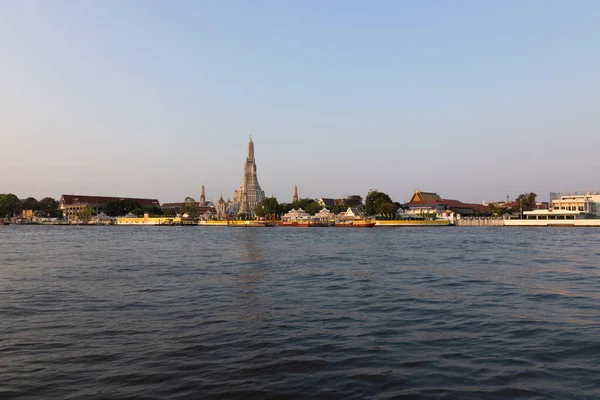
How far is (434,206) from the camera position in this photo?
13600 centimetres

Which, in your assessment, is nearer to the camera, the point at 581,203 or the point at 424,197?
the point at 581,203

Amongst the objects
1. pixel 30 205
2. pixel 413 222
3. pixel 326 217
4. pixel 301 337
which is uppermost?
pixel 30 205

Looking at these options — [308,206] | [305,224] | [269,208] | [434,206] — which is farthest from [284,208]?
[434,206]

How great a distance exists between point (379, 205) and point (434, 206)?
31128 millimetres

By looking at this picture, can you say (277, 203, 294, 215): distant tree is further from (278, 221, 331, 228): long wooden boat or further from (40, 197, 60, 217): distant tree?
(40, 197, 60, 217): distant tree

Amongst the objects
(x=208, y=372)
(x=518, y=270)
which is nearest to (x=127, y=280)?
(x=208, y=372)

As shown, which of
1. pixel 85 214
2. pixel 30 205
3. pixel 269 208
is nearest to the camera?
pixel 269 208

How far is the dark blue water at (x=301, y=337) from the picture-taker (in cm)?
657

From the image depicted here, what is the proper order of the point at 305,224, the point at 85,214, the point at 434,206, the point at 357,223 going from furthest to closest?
the point at 85,214
the point at 434,206
the point at 305,224
the point at 357,223

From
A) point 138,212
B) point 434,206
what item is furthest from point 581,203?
point 138,212

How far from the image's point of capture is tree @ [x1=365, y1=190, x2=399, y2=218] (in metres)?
112

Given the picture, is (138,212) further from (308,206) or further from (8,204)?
(308,206)

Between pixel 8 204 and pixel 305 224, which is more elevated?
pixel 8 204

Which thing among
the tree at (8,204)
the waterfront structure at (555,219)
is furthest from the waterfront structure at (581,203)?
the tree at (8,204)
